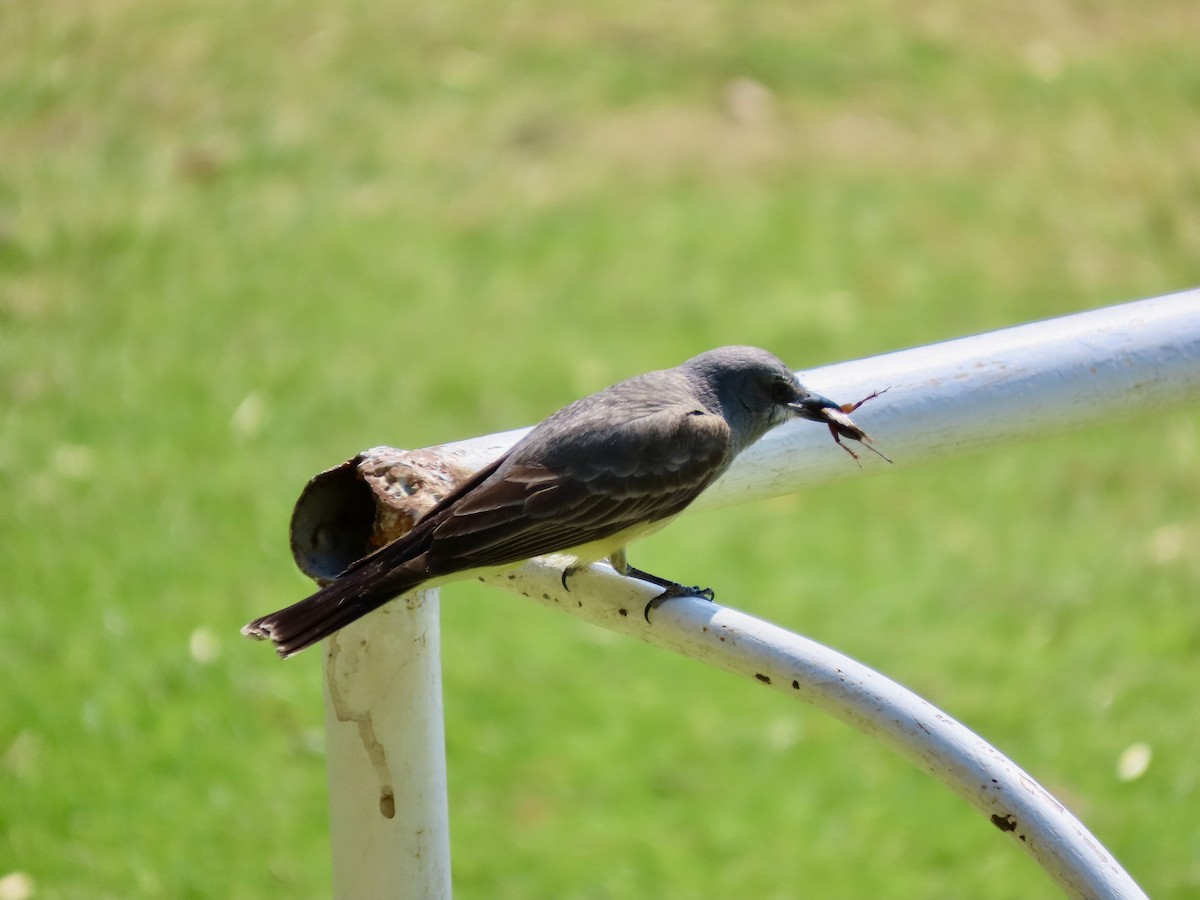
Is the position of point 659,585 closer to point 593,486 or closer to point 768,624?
point 593,486

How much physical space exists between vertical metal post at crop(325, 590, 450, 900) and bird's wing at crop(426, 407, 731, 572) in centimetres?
46

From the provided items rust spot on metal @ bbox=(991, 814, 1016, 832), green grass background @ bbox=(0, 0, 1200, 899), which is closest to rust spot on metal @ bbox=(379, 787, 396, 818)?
rust spot on metal @ bbox=(991, 814, 1016, 832)

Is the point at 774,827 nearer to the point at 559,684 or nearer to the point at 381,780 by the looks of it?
the point at 559,684

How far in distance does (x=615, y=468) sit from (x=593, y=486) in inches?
3.3

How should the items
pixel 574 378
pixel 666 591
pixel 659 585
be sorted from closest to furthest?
pixel 666 591 → pixel 659 585 → pixel 574 378

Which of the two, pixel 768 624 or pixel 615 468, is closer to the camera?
pixel 768 624

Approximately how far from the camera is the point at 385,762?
224 centimetres

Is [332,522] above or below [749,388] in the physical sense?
below

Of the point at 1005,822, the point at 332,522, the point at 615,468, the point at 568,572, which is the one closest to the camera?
the point at 1005,822

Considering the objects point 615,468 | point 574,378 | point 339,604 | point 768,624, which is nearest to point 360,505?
point 339,604

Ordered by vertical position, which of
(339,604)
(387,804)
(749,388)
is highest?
(749,388)

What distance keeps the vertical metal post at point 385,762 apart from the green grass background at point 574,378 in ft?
7.48

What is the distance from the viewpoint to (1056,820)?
183cm

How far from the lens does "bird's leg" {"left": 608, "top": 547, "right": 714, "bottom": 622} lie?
7.70 feet
